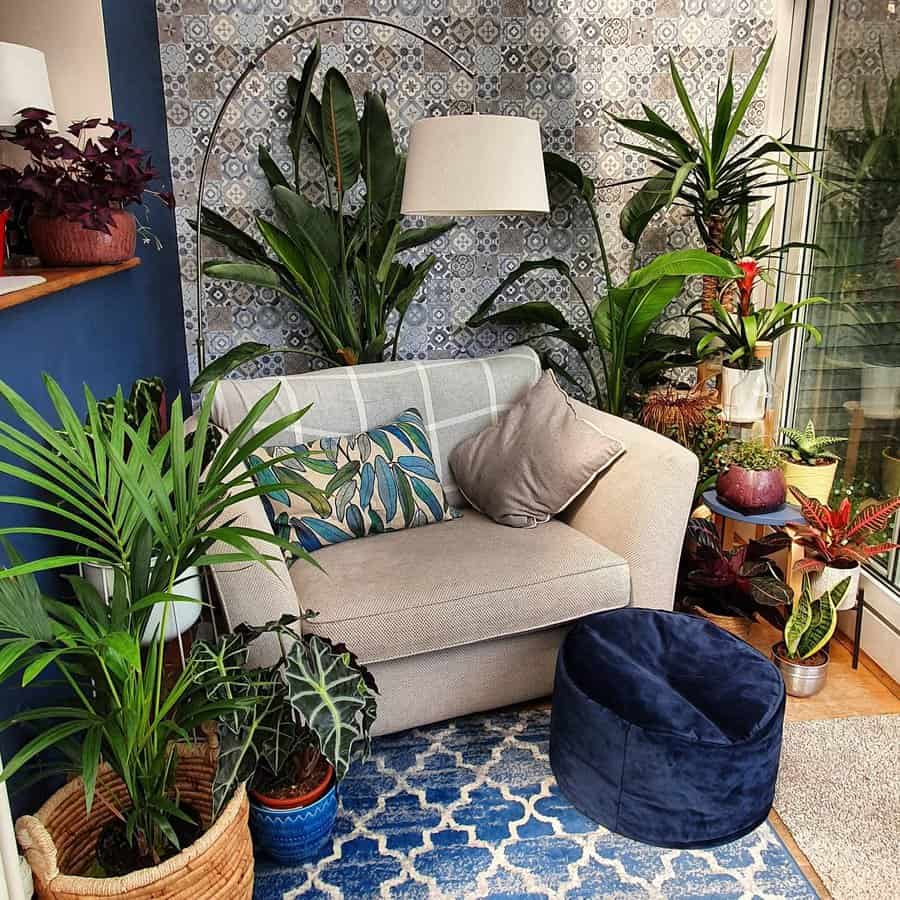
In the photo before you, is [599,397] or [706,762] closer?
[706,762]

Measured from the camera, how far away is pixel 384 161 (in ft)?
9.91

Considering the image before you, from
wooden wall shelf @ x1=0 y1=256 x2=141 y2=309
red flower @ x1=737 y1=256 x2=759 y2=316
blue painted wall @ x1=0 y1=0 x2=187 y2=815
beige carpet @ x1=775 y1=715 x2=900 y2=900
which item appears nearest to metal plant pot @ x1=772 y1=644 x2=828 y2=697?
beige carpet @ x1=775 y1=715 x2=900 y2=900

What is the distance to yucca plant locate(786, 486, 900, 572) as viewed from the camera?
95.8 inches

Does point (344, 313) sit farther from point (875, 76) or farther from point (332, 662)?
point (875, 76)

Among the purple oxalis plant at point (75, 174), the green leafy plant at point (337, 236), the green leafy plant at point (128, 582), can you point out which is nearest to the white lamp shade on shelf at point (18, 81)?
the purple oxalis plant at point (75, 174)

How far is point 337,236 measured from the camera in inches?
121

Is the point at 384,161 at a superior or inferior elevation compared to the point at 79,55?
inferior

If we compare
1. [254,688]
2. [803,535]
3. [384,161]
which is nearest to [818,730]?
[803,535]

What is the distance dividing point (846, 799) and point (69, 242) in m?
2.23

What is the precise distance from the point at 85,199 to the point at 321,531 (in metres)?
1.00

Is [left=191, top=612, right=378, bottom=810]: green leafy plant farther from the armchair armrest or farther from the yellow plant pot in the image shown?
the yellow plant pot

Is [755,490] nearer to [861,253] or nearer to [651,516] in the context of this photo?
[651,516]

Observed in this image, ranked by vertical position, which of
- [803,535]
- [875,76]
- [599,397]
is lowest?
[803,535]

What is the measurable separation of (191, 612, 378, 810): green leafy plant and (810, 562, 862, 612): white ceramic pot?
4.43 ft
